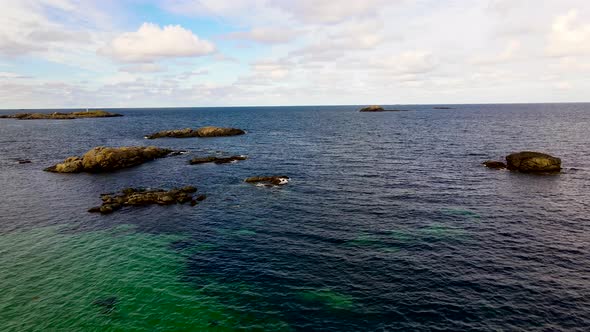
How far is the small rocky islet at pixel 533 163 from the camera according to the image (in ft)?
233

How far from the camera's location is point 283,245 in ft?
134

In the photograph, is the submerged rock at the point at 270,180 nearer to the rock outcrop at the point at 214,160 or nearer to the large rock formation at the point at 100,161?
the rock outcrop at the point at 214,160

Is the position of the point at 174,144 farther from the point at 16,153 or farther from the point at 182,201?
the point at 182,201

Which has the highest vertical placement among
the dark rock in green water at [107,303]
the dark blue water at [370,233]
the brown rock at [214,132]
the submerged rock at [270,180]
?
the brown rock at [214,132]

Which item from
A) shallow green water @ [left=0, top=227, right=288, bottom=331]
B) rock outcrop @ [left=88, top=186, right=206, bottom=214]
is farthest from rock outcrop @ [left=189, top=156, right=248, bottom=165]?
shallow green water @ [left=0, top=227, right=288, bottom=331]

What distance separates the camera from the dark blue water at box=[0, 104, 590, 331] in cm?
2844

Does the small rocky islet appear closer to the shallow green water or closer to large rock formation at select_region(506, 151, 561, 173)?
large rock formation at select_region(506, 151, 561, 173)

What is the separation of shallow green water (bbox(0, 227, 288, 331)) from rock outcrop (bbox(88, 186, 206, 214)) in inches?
458

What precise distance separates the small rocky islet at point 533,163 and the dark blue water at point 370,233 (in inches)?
136

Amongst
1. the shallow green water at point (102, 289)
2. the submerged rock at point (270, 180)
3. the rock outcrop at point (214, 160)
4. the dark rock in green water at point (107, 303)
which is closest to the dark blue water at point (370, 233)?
the shallow green water at point (102, 289)

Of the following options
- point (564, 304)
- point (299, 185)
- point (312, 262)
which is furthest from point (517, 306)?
point (299, 185)

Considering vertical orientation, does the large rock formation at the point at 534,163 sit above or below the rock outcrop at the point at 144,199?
above

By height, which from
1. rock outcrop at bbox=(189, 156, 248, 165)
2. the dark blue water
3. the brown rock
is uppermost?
the brown rock

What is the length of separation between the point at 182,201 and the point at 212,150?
5482cm
